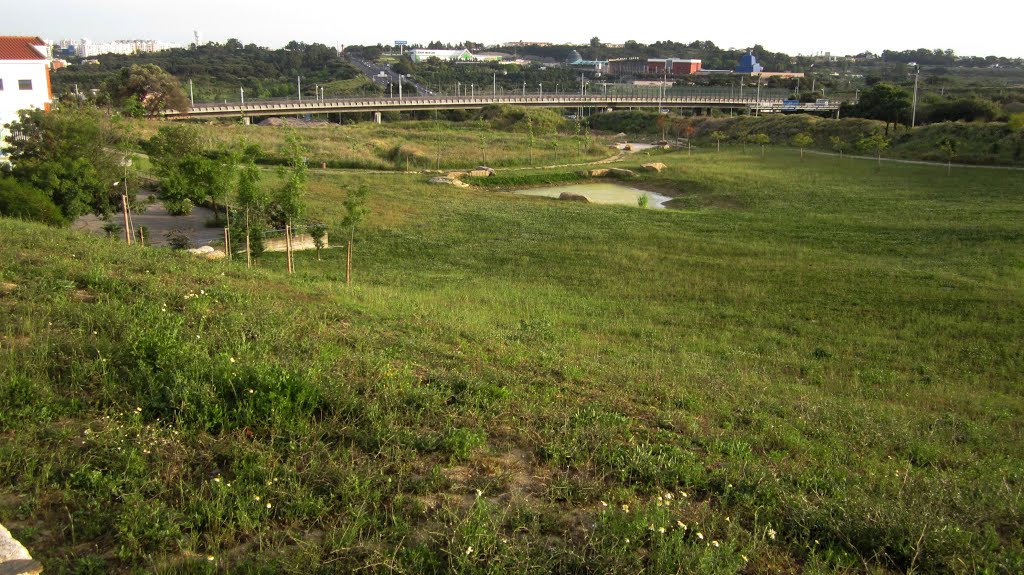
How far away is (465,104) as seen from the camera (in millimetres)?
98000

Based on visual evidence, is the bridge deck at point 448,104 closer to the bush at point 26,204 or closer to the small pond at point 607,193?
the small pond at point 607,193

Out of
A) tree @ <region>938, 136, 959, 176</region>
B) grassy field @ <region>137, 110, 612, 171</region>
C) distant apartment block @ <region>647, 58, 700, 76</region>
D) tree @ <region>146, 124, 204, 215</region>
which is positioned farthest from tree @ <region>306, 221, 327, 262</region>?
distant apartment block @ <region>647, 58, 700, 76</region>

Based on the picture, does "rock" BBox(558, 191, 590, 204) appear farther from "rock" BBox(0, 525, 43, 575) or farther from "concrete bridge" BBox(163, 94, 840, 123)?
"concrete bridge" BBox(163, 94, 840, 123)

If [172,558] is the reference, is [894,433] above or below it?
below

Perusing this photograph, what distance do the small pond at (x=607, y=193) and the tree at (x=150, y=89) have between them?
4464cm

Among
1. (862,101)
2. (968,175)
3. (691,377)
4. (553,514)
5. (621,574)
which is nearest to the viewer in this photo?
(621,574)

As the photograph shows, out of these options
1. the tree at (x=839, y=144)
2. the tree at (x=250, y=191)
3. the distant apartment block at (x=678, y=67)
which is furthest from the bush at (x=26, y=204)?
the distant apartment block at (x=678, y=67)

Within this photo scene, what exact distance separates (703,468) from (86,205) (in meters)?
19.7

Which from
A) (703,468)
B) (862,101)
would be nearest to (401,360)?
(703,468)

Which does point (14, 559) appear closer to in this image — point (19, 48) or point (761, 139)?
point (19, 48)

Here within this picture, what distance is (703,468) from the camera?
6.30 meters

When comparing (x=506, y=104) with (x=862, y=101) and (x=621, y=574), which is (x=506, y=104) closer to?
(x=862, y=101)

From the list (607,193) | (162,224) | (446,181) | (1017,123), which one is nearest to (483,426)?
(162,224)

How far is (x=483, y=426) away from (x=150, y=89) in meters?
74.4
